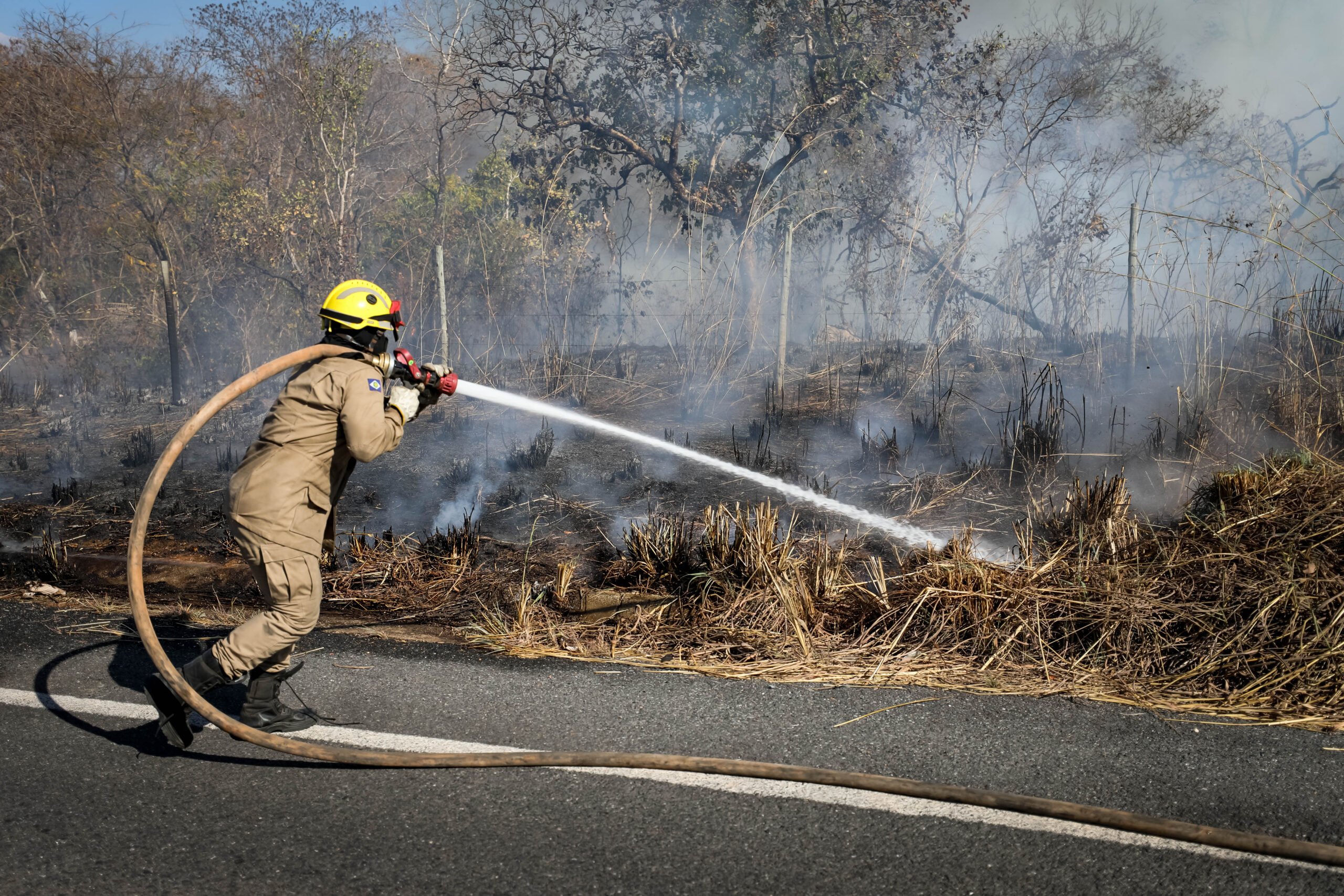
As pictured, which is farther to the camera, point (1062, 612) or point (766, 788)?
point (1062, 612)

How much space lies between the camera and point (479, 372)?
11.1 m

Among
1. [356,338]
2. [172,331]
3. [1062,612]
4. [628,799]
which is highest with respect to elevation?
[172,331]

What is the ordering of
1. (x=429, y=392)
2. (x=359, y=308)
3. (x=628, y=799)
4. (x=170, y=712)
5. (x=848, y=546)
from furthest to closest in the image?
1. (x=848, y=546)
2. (x=429, y=392)
3. (x=359, y=308)
4. (x=170, y=712)
5. (x=628, y=799)

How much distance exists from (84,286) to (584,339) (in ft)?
30.0

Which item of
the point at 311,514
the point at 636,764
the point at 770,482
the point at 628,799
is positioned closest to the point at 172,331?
the point at 770,482

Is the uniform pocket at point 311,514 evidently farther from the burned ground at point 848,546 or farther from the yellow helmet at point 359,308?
the burned ground at point 848,546

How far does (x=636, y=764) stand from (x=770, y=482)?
13.4 feet

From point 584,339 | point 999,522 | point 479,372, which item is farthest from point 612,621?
point 584,339

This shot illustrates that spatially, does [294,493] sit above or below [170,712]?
above

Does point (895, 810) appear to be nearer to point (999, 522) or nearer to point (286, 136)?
point (999, 522)

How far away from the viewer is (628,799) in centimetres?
279

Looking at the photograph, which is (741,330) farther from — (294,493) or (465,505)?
(294,493)

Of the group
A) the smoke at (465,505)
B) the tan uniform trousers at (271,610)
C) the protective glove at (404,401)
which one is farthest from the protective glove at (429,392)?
the smoke at (465,505)

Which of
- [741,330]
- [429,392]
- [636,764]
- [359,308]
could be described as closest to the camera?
[636,764]
